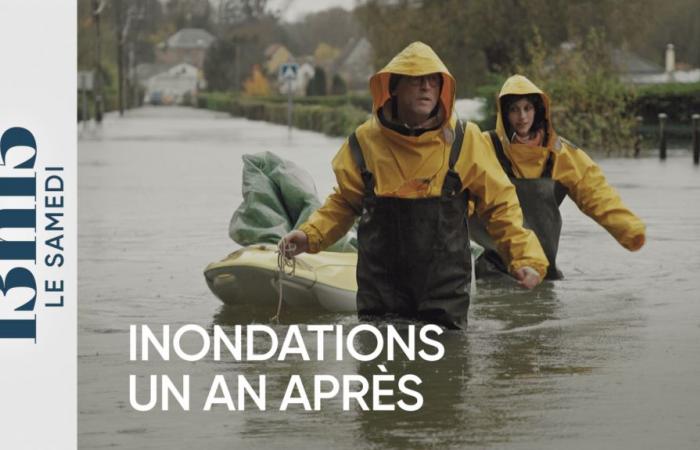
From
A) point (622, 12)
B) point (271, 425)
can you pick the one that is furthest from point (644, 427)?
point (622, 12)

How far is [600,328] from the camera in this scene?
1042cm

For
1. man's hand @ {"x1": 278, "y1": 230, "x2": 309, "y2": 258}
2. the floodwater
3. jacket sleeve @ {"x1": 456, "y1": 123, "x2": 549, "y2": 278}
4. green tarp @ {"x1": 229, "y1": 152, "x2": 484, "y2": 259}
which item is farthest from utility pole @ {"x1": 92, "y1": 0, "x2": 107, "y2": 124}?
jacket sleeve @ {"x1": 456, "y1": 123, "x2": 549, "y2": 278}

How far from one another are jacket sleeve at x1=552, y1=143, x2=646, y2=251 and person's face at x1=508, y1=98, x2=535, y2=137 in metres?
0.28

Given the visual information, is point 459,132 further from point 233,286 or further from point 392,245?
point 233,286

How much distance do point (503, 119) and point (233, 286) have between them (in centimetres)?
221

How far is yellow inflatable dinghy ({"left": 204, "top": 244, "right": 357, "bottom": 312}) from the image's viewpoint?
11070 millimetres

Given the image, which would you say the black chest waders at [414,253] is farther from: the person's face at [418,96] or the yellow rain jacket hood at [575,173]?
the yellow rain jacket hood at [575,173]

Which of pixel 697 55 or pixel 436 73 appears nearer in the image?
pixel 436 73

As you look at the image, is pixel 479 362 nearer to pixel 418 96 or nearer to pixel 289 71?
pixel 418 96

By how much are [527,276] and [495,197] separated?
0.47 metres

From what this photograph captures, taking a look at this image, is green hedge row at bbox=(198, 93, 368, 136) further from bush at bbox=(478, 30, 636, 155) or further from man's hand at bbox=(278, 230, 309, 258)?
man's hand at bbox=(278, 230, 309, 258)

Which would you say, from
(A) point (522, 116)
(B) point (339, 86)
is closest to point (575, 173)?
(A) point (522, 116)

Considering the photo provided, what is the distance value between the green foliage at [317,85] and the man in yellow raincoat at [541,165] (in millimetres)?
110245

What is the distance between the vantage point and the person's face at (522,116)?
1185 cm
